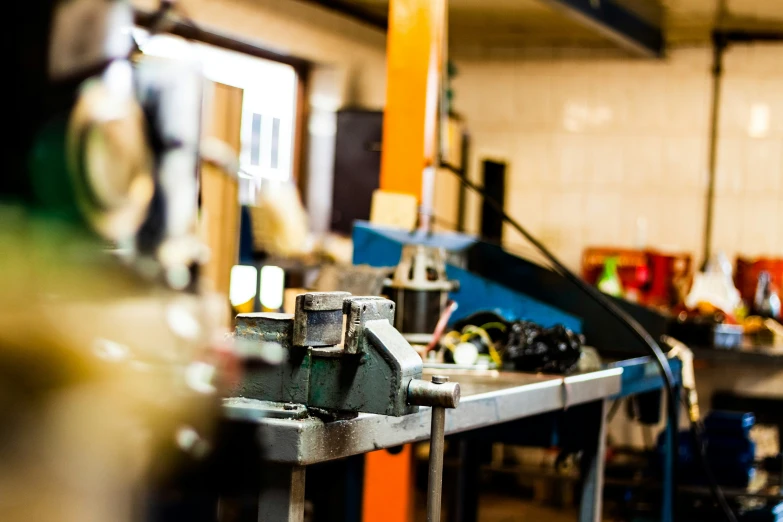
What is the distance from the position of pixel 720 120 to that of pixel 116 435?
249 inches

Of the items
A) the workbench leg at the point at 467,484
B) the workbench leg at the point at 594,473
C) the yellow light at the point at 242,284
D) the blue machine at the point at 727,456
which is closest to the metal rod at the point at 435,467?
the workbench leg at the point at 594,473

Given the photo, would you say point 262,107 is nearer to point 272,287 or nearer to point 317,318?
point 272,287

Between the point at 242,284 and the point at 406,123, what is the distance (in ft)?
8.27

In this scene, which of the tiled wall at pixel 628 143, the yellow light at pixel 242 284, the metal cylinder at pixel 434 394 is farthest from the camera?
the tiled wall at pixel 628 143

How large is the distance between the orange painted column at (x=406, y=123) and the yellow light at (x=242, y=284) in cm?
209

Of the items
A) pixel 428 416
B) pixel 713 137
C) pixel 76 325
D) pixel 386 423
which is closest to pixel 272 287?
pixel 713 137

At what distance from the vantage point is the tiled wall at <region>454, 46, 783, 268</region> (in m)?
6.28

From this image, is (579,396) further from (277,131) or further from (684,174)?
(684,174)

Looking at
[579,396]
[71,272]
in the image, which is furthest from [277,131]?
[71,272]

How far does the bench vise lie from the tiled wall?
545 cm

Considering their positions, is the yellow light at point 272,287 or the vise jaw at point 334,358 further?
the yellow light at point 272,287

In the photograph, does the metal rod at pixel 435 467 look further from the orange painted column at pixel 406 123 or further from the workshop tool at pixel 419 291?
the orange painted column at pixel 406 123

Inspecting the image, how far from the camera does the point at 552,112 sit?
6730mm

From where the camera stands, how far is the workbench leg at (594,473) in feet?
7.86
